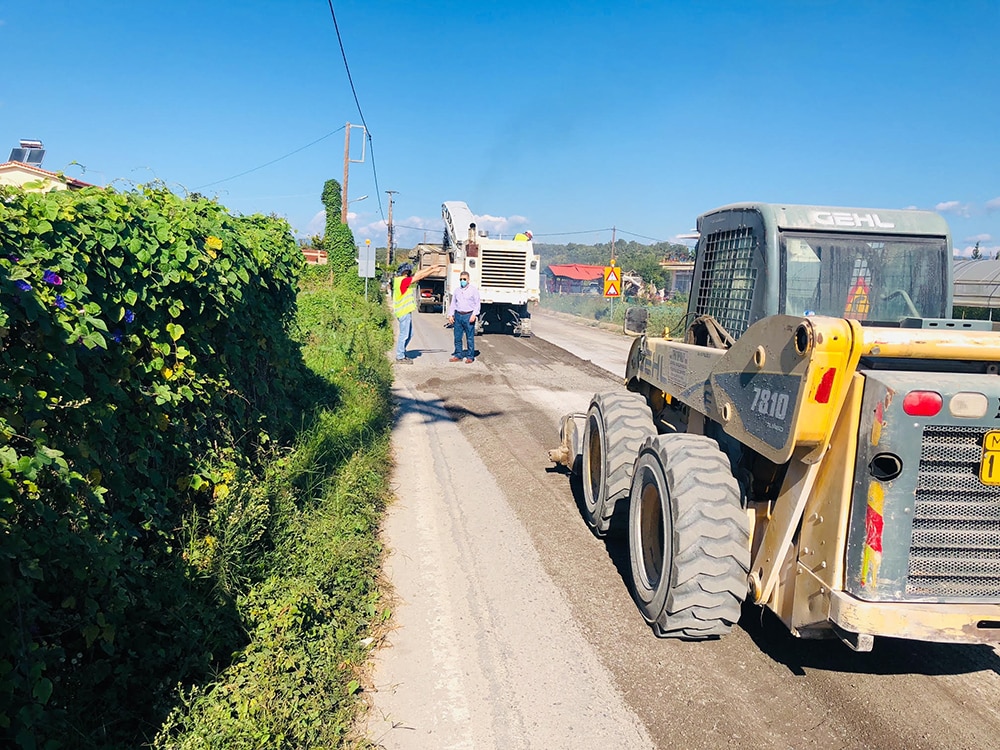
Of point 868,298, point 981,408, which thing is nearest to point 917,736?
point 981,408

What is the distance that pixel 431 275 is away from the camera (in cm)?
2606

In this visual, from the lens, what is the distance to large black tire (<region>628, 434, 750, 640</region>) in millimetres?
3543

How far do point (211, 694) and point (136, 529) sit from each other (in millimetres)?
1034

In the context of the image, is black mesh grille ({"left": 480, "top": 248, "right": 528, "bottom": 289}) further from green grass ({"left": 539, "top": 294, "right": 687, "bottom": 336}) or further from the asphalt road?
the asphalt road

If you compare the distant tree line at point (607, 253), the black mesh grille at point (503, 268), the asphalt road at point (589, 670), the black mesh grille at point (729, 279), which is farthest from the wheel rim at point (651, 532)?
the distant tree line at point (607, 253)

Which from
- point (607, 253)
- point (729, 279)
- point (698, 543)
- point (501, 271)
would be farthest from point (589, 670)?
point (607, 253)

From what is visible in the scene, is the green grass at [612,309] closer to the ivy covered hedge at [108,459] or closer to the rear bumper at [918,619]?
the ivy covered hedge at [108,459]

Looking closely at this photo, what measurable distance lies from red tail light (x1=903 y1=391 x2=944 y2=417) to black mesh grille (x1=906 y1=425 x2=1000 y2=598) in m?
0.12

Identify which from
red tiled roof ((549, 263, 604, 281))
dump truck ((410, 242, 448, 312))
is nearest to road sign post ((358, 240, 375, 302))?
dump truck ((410, 242, 448, 312))

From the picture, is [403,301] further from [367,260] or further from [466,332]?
[367,260]

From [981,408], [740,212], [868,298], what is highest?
[740,212]

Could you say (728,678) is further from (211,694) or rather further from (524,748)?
(211,694)

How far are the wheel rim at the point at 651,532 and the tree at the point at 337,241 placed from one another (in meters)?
28.2

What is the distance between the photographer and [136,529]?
3668mm
